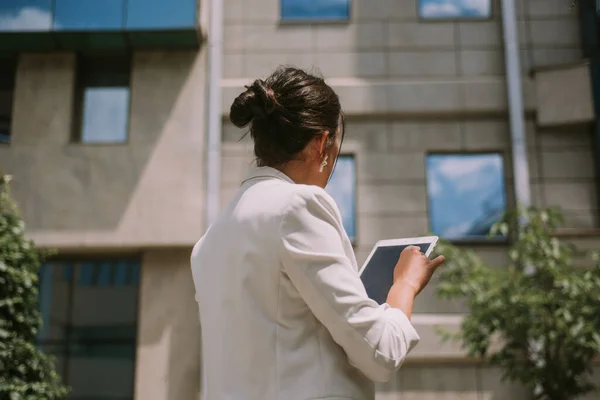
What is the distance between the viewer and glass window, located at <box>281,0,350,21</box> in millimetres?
11195

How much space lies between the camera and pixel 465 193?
10688 millimetres

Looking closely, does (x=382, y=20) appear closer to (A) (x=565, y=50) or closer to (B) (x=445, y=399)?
(A) (x=565, y=50)

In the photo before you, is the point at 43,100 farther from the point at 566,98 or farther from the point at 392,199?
the point at 566,98

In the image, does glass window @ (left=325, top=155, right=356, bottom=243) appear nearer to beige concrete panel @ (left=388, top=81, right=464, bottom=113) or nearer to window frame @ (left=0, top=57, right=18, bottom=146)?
beige concrete panel @ (left=388, top=81, right=464, bottom=113)

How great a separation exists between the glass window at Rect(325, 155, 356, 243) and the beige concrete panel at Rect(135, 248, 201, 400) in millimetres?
2302

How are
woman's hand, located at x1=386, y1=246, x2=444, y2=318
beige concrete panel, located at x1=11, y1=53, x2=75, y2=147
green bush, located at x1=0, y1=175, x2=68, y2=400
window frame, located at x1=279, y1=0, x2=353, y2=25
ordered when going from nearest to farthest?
woman's hand, located at x1=386, y1=246, x2=444, y2=318 → green bush, located at x1=0, y1=175, x2=68, y2=400 → beige concrete panel, located at x1=11, y1=53, x2=75, y2=147 → window frame, located at x1=279, y1=0, x2=353, y2=25

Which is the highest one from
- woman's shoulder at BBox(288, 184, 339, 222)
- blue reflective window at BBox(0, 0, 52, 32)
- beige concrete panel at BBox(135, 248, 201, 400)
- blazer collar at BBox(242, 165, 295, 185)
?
blue reflective window at BBox(0, 0, 52, 32)

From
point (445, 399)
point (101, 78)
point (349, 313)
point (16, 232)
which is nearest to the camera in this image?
point (349, 313)

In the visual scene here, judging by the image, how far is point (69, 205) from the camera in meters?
10.5

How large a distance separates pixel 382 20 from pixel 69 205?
538 centimetres

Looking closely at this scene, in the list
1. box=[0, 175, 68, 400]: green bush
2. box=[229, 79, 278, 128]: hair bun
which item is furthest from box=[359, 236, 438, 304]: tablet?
box=[0, 175, 68, 400]: green bush

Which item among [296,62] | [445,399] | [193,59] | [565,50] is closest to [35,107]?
[193,59]

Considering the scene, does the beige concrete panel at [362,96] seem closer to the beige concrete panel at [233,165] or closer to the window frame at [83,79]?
the beige concrete panel at [233,165]

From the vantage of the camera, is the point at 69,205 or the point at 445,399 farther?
the point at 69,205
